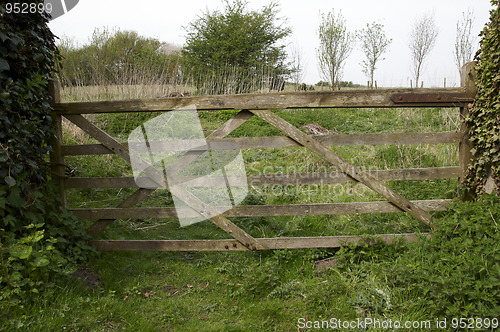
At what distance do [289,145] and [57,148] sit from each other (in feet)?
8.77

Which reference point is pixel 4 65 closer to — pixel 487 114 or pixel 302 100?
pixel 302 100

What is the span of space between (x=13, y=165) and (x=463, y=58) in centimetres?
1412

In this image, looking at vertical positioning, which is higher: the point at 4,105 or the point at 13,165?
the point at 4,105

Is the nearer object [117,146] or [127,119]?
[117,146]

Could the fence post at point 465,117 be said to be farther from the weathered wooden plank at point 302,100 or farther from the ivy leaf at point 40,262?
the ivy leaf at point 40,262

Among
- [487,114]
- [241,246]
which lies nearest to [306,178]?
[241,246]

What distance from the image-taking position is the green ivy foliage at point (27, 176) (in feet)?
9.31

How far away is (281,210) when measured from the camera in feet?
12.6

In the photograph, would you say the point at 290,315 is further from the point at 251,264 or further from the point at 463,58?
the point at 463,58

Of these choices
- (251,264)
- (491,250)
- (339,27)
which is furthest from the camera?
(339,27)

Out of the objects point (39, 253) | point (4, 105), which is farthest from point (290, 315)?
point (4, 105)

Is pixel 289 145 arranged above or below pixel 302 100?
below

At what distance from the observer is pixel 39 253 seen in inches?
118

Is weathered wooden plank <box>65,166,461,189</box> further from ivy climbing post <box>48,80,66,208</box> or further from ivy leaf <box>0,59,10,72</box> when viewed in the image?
ivy leaf <box>0,59,10,72</box>
